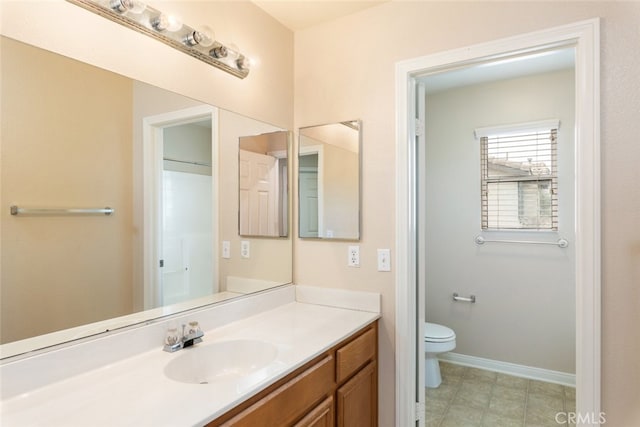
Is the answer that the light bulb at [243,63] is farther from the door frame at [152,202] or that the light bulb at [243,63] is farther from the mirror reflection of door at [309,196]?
the mirror reflection of door at [309,196]

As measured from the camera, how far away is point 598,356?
4.60 feet

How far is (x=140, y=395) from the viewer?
0.98m

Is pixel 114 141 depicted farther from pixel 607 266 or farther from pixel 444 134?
pixel 444 134

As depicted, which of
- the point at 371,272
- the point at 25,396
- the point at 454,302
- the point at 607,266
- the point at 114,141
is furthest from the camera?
the point at 454,302

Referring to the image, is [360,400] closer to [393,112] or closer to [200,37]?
[393,112]

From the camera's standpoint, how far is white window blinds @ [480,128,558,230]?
284 centimetres

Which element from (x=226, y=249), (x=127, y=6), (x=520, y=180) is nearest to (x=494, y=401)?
(x=520, y=180)

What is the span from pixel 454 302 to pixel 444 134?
60.5 inches

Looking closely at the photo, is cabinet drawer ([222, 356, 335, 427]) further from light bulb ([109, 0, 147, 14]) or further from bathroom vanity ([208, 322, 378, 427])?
light bulb ([109, 0, 147, 14])

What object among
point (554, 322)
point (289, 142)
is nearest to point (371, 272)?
point (289, 142)

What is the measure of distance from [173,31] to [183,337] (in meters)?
1.20

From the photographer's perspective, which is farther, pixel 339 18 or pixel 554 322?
pixel 554 322

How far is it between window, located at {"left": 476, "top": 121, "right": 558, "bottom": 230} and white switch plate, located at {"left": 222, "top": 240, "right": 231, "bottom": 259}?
7.49ft

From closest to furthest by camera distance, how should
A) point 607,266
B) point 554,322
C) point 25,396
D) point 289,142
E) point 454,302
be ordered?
point 25,396
point 607,266
point 289,142
point 554,322
point 454,302
